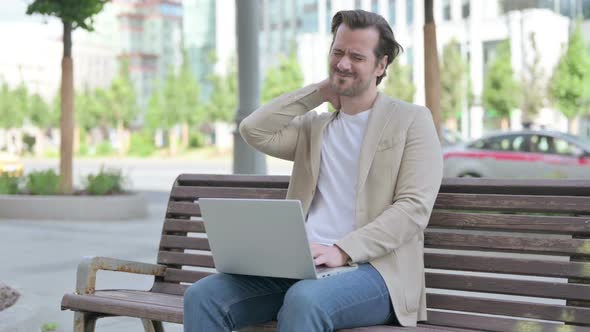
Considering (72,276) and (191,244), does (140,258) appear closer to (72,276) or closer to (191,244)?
(72,276)

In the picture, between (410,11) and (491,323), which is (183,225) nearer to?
(491,323)

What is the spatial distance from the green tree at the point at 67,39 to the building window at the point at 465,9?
4575cm

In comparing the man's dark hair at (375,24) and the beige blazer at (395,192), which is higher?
the man's dark hair at (375,24)

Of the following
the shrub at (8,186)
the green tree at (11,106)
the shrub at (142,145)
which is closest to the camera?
the shrub at (8,186)

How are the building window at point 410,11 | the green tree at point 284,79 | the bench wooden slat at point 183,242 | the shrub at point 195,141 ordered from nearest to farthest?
1. the bench wooden slat at point 183,242
2. the green tree at point 284,79
3. the shrub at point 195,141
4. the building window at point 410,11

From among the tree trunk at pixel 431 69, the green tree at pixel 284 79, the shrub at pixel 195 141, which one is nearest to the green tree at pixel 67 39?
the tree trunk at pixel 431 69

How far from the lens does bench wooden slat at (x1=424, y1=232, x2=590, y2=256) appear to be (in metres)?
3.47

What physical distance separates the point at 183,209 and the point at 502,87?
43.2 meters

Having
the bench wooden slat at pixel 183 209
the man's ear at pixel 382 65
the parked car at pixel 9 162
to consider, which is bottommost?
the parked car at pixel 9 162

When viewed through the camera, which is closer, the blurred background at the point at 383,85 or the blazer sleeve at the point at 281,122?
the blazer sleeve at the point at 281,122

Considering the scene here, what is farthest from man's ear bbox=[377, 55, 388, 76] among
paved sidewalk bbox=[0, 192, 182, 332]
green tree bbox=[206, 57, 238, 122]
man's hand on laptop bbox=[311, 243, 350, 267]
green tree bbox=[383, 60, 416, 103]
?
green tree bbox=[206, 57, 238, 122]

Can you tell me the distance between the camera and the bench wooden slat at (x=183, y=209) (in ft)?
14.7

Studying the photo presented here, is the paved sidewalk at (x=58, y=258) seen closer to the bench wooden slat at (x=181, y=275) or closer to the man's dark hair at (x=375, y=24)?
the bench wooden slat at (x=181, y=275)

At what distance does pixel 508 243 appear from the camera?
360cm
